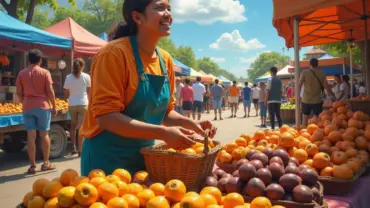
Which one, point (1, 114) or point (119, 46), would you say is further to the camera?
point (1, 114)

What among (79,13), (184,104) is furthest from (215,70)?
(184,104)

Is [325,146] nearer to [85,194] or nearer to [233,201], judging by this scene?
[233,201]

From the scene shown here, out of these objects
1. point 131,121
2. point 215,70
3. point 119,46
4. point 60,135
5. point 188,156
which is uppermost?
point 215,70

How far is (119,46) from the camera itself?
193 centimetres

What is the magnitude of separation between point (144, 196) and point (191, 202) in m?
0.24

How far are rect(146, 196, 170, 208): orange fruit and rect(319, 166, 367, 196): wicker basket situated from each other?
140cm

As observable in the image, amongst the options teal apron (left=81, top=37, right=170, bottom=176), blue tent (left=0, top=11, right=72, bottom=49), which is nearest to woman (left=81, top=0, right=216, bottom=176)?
teal apron (left=81, top=37, right=170, bottom=176)

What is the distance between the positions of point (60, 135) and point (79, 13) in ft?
217

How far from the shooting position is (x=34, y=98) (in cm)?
599

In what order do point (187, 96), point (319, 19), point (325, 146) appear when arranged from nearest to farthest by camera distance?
point (325, 146), point (319, 19), point (187, 96)

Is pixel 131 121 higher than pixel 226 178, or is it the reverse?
pixel 131 121

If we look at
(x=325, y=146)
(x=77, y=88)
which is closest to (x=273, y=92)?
(x=77, y=88)

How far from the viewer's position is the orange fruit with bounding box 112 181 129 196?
1.61m

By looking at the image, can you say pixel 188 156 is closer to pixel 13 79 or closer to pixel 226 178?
pixel 226 178
